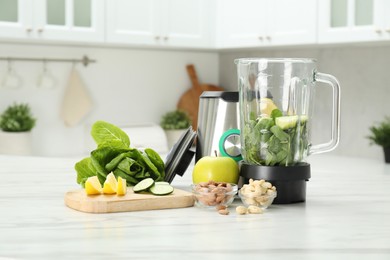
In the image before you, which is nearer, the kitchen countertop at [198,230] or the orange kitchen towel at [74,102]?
the kitchen countertop at [198,230]

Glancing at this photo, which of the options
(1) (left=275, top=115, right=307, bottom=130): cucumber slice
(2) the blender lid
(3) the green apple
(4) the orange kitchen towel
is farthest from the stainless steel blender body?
(4) the orange kitchen towel

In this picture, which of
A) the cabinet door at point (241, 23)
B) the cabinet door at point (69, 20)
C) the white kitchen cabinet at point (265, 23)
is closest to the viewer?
the cabinet door at point (69, 20)

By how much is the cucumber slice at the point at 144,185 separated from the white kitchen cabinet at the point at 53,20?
2016mm

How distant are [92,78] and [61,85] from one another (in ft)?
0.67

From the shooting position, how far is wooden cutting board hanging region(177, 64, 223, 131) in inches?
A: 181

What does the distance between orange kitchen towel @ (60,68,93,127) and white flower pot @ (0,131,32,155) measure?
1.25 ft

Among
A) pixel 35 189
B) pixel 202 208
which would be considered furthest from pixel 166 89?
pixel 202 208

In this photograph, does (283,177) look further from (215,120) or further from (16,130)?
(16,130)

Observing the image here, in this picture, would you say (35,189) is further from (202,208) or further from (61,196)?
(202,208)

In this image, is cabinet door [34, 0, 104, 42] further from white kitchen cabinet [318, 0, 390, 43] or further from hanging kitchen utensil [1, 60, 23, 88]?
white kitchen cabinet [318, 0, 390, 43]

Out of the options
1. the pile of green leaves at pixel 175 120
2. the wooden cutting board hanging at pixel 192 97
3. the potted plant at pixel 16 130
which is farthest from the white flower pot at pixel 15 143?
the wooden cutting board hanging at pixel 192 97

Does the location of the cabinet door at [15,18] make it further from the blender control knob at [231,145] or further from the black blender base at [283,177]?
the black blender base at [283,177]

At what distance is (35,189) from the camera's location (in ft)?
6.16

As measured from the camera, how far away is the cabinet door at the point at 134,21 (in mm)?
3816
